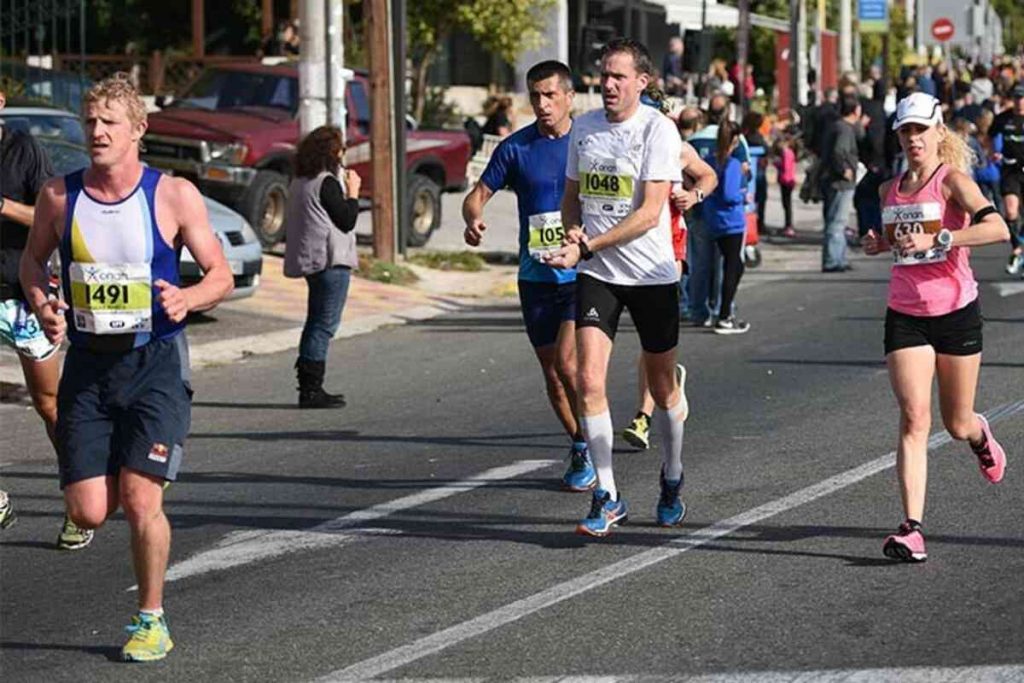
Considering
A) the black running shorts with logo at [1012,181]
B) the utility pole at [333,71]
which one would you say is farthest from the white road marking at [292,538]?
the utility pole at [333,71]

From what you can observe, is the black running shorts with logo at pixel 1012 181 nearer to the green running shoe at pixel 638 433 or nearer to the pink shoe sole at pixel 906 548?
the green running shoe at pixel 638 433

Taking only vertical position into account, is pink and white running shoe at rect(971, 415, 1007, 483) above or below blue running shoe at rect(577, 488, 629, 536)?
above

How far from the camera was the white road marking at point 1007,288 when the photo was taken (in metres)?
20.0

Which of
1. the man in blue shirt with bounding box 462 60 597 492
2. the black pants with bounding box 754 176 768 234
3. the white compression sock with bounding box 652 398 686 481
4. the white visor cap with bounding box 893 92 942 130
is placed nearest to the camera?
the white visor cap with bounding box 893 92 942 130

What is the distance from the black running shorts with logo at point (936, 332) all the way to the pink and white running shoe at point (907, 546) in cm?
73

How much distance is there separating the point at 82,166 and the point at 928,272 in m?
9.70

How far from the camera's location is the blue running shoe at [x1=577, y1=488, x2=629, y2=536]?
8.96 meters

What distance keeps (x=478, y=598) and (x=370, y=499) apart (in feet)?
7.97

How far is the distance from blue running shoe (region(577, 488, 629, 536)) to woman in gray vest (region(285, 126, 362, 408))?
5030mm

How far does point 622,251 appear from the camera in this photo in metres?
9.14

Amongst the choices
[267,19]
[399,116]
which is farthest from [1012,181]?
[267,19]

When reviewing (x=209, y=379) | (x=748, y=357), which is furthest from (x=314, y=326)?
(x=748, y=357)

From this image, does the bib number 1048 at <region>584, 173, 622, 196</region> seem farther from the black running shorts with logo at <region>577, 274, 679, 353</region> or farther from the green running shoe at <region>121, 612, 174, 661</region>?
the green running shoe at <region>121, 612, 174, 661</region>

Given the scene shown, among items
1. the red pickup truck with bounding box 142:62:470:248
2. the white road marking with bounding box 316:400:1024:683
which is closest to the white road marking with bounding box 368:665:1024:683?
the white road marking with bounding box 316:400:1024:683
